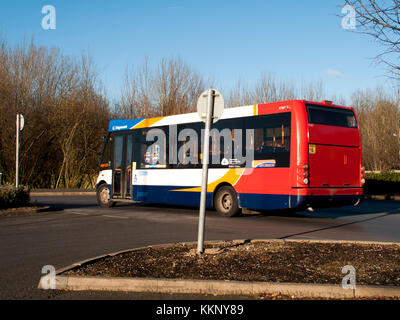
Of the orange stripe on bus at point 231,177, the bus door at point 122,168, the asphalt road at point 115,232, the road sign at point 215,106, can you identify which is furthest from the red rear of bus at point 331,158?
the bus door at point 122,168

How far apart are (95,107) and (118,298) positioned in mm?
28524

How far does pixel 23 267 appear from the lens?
289 inches

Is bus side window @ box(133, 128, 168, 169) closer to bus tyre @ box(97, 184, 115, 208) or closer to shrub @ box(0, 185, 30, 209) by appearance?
bus tyre @ box(97, 184, 115, 208)

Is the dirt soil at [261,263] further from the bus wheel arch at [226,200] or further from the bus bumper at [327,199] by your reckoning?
the bus wheel arch at [226,200]

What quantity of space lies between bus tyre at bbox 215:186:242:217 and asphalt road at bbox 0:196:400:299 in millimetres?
315

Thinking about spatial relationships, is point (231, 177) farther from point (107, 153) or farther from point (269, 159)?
point (107, 153)

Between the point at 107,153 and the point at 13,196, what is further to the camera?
the point at 107,153

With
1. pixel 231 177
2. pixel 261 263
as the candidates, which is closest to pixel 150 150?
pixel 231 177

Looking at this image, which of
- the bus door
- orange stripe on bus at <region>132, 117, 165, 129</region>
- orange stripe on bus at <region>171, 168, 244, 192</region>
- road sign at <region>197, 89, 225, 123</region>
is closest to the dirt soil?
road sign at <region>197, 89, 225, 123</region>

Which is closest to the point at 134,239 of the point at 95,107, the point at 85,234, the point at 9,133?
the point at 85,234

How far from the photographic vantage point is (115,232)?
1141cm

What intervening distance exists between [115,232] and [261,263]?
5.21 metres

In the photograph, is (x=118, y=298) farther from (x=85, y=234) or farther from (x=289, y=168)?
(x=289, y=168)

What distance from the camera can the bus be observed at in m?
13.1
